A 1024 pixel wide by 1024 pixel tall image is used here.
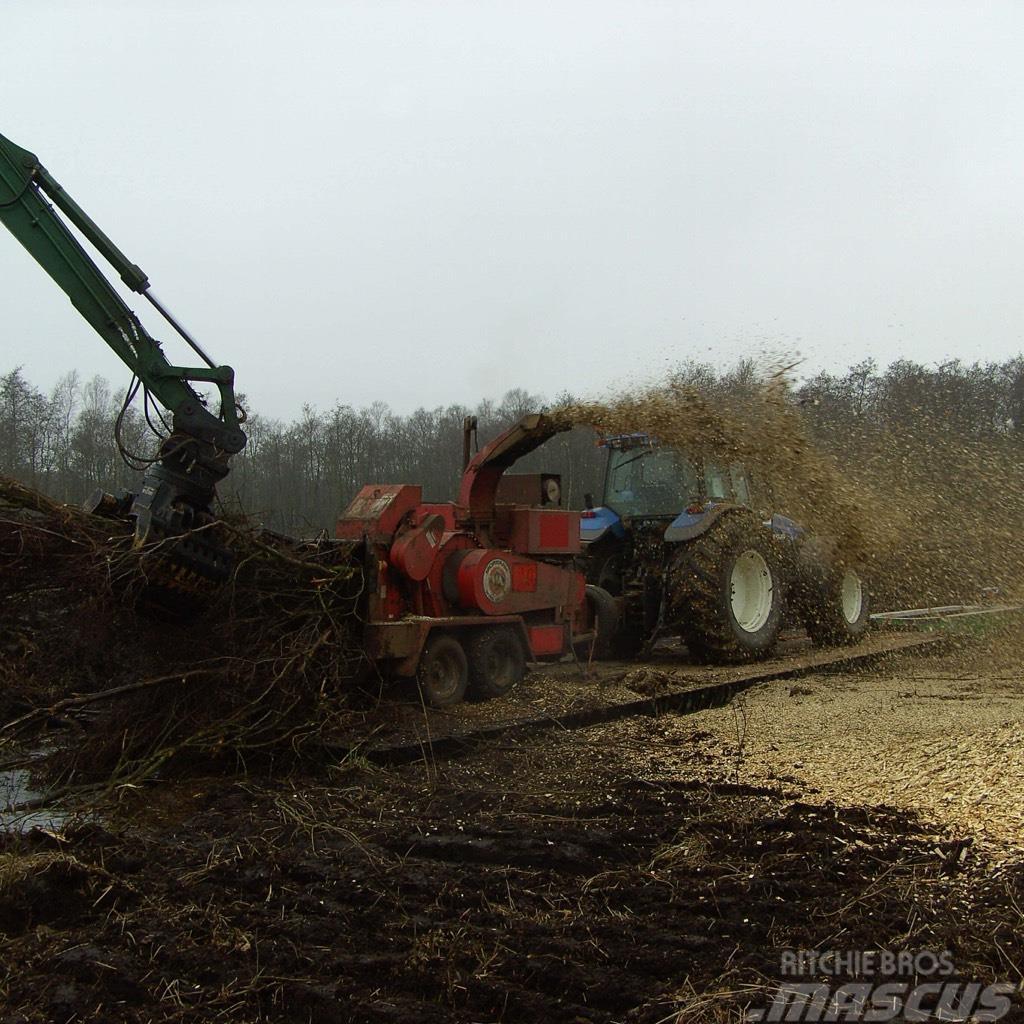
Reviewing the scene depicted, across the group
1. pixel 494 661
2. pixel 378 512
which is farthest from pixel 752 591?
pixel 378 512

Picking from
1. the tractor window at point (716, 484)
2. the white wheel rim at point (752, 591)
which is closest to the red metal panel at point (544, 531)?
the tractor window at point (716, 484)

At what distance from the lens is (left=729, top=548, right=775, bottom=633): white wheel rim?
8664 millimetres

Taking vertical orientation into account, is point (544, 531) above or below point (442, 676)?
above

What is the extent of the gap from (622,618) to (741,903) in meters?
5.67

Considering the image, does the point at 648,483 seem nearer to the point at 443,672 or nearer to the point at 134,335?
the point at 443,672

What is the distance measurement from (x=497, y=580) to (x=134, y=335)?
2611mm

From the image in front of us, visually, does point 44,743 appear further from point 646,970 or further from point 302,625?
point 646,970

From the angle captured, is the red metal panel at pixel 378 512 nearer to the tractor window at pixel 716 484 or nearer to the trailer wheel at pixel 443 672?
the trailer wheel at pixel 443 672

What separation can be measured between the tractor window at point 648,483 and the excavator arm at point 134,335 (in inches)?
163

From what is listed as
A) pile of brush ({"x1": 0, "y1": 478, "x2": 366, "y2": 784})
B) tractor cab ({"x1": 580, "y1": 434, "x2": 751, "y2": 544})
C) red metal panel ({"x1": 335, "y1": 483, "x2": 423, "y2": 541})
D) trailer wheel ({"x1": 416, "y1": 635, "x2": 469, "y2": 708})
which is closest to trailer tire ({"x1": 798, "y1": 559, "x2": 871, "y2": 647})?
tractor cab ({"x1": 580, "y1": 434, "x2": 751, "y2": 544})

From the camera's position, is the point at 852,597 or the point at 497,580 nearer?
the point at 497,580

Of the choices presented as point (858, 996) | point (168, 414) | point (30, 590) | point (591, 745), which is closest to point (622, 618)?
point (591, 745)

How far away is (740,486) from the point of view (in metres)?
9.10

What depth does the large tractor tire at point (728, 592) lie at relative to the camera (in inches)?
314
